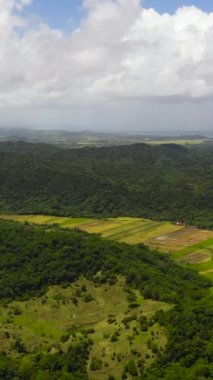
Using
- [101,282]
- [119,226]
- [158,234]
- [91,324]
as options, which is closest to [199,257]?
[158,234]

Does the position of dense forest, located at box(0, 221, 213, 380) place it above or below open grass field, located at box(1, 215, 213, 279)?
above

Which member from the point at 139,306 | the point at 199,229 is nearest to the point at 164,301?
the point at 139,306

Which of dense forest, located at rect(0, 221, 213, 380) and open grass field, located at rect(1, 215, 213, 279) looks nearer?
dense forest, located at rect(0, 221, 213, 380)

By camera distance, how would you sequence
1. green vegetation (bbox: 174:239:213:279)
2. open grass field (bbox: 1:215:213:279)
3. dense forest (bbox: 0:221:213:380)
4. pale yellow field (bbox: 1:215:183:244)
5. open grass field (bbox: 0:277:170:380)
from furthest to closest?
pale yellow field (bbox: 1:215:183:244), open grass field (bbox: 1:215:213:279), green vegetation (bbox: 174:239:213:279), open grass field (bbox: 0:277:170:380), dense forest (bbox: 0:221:213:380)

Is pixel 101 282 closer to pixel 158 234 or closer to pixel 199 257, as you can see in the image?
pixel 199 257

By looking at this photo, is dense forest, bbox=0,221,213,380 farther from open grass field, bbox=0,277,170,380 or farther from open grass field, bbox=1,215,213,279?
open grass field, bbox=1,215,213,279

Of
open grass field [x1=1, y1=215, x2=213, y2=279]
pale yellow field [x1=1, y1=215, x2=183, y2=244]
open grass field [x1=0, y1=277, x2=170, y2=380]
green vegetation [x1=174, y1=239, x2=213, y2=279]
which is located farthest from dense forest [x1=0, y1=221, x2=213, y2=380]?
pale yellow field [x1=1, y1=215, x2=183, y2=244]
